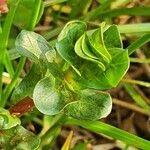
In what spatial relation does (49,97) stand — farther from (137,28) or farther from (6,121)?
(137,28)

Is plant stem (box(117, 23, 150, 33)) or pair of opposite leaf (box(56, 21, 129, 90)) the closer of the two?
pair of opposite leaf (box(56, 21, 129, 90))

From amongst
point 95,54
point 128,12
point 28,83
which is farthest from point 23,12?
point 95,54

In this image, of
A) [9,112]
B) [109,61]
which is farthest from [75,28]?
[9,112]

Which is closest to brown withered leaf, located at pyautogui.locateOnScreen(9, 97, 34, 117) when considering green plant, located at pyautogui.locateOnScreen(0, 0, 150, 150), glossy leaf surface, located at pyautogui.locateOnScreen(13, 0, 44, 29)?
green plant, located at pyautogui.locateOnScreen(0, 0, 150, 150)

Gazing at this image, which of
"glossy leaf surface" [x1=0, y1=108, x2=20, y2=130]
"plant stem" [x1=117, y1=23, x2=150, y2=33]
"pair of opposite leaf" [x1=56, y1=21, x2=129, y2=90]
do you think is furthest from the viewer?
"plant stem" [x1=117, y1=23, x2=150, y2=33]

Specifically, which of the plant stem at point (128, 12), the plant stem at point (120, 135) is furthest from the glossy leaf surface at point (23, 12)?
the plant stem at point (120, 135)

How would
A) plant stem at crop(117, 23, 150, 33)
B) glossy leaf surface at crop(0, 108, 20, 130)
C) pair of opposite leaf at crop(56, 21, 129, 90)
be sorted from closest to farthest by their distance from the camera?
pair of opposite leaf at crop(56, 21, 129, 90)
glossy leaf surface at crop(0, 108, 20, 130)
plant stem at crop(117, 23, 150, 33)

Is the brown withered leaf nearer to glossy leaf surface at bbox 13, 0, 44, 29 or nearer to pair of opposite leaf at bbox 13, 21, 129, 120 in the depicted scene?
pair of opposite leaf at bbox 13, 21, 129, 120

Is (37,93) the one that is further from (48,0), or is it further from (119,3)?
(119,3)
